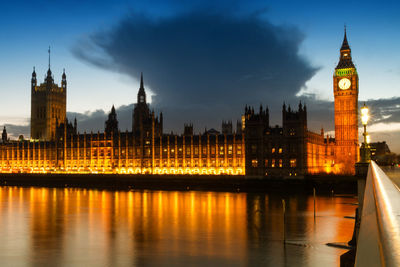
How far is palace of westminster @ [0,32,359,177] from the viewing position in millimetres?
87312

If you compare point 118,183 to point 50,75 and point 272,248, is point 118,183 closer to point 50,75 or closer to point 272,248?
point 272,248

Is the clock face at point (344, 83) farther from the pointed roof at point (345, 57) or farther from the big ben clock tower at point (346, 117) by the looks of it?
the pointed roof at point (345, 57)

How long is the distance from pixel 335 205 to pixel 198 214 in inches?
715

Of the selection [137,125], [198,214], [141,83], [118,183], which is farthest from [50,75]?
[198,214]

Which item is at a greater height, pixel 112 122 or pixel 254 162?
pixel 112 122

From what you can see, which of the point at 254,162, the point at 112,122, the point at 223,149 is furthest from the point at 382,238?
the point at 112,122

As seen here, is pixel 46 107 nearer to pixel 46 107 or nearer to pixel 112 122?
pixel 46 107

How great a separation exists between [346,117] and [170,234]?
68.7m

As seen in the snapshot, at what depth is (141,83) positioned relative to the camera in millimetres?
144000

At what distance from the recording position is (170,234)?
115ft

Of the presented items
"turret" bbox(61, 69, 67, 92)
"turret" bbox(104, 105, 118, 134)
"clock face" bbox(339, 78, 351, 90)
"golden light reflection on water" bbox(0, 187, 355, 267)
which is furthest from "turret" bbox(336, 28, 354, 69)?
"turret" bbox(61, 69, 67, 92)

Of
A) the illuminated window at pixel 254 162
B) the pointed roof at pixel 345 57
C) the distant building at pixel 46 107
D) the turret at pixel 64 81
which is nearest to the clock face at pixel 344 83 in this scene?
the pointed roof at pixel 345 57

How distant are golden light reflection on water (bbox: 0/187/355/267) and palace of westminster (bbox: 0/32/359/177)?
3150 cm

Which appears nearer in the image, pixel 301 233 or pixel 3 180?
pixel 301 233
